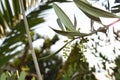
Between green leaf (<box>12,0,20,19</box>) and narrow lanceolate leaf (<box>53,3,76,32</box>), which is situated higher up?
narrow lanceolate leaf (<box>53,3,76,32</box>)

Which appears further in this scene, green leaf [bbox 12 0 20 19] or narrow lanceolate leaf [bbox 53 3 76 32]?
green leaf [bbox 12 0 20 19]

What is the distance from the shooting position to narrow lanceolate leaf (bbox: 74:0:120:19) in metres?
0.72

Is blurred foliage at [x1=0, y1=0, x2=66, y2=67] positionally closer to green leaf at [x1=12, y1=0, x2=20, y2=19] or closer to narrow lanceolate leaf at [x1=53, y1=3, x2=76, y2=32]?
green leaf at [x1=12, y1=0, x2=20, y2=19]

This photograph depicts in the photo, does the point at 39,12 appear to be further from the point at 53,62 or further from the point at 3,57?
the point at 53,62

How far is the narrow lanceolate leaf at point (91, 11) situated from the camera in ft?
2.36

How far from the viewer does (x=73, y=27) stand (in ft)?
2.54

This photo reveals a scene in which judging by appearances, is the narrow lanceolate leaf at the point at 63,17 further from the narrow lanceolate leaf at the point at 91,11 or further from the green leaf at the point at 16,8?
the green leaf at the point at 16,8

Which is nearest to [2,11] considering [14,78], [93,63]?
[93,63]

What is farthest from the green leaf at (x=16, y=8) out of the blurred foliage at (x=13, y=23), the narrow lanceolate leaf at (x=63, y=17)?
the narrow lanceolate leaf at (x=63, y=17)

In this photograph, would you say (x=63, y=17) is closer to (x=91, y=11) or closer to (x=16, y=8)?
(x=91, y=11)

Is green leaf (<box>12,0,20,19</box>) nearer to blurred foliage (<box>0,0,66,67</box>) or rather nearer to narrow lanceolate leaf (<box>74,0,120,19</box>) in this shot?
blurred foliage (<box>0,0,66,67</box>)

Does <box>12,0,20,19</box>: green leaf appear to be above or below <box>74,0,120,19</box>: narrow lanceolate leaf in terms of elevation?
below

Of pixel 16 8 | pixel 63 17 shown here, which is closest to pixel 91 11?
pixel 63 17

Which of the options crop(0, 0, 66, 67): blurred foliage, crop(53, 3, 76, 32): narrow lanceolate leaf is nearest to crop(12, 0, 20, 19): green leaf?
crop(0, 0, 66, 67): blurred foliage
